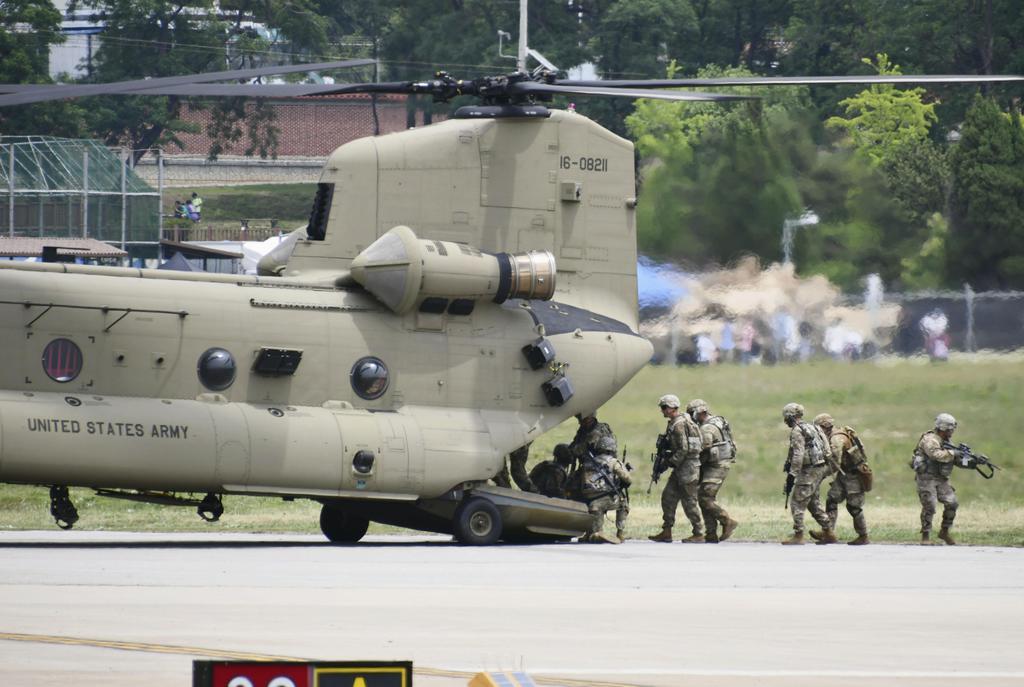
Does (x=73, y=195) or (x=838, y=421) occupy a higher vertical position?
(x=73, y=195)

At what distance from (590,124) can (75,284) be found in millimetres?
6486

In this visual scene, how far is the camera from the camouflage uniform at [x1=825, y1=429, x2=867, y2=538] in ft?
71.8

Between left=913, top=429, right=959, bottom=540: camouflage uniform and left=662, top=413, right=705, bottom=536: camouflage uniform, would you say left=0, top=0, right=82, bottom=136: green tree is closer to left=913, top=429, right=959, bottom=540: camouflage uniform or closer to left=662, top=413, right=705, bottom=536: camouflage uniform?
left=662, top=413, right=705, bottom=536: camouflage uniform

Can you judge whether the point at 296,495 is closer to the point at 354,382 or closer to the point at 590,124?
the point at 354,382

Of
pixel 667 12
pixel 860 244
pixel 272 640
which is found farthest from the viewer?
pixel 667 12

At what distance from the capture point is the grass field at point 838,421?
88.2 ft

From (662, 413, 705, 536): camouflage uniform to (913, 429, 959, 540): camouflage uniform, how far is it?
2.70 metres

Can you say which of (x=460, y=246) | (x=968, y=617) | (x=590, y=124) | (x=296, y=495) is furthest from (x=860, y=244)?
(x=968, y=617)

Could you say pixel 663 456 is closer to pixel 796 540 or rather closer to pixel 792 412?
pixel 792 412

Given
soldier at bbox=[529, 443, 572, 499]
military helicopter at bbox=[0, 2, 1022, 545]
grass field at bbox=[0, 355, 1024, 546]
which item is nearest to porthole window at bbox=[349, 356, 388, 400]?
military helicopter at bbox=[0, 2, 1022, 545]

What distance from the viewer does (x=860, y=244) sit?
29.9m

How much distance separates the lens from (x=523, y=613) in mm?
13102

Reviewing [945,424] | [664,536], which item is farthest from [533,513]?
[945,424]

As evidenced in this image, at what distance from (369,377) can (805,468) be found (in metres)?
5.40
